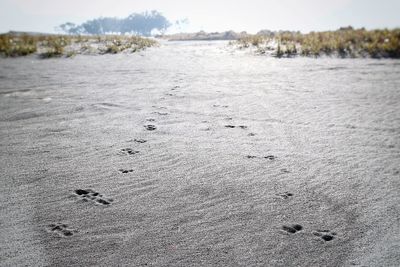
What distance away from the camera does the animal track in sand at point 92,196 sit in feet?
8.18

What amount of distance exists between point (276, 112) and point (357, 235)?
302 cm

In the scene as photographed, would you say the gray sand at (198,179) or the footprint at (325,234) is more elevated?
the gray sand at (198,179)

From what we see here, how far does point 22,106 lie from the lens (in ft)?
16.7

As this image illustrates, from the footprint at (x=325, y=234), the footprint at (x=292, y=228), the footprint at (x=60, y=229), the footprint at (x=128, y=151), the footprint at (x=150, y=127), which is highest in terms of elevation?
the footprint at (x=150, y=127)

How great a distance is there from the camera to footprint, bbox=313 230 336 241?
2113 mm

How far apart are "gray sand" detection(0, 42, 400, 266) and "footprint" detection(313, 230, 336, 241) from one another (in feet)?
0.04

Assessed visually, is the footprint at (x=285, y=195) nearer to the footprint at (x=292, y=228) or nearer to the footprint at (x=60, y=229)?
the footprint at (x=292, y=228)

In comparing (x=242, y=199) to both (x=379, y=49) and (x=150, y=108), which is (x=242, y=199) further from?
(x=379, y=49)

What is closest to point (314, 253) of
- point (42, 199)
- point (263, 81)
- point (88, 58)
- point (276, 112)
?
point (42, 199)

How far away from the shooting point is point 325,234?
2150 millimetres

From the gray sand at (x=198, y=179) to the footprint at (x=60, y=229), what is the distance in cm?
1

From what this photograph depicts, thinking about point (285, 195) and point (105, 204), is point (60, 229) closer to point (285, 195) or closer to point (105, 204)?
point (105, 204)

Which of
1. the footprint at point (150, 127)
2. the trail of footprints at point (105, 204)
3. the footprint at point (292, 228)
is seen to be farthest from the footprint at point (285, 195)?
the footprint at point (150, 127)

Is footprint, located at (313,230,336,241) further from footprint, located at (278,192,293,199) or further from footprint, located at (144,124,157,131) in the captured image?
footprint, located at (144,124,157,131)
